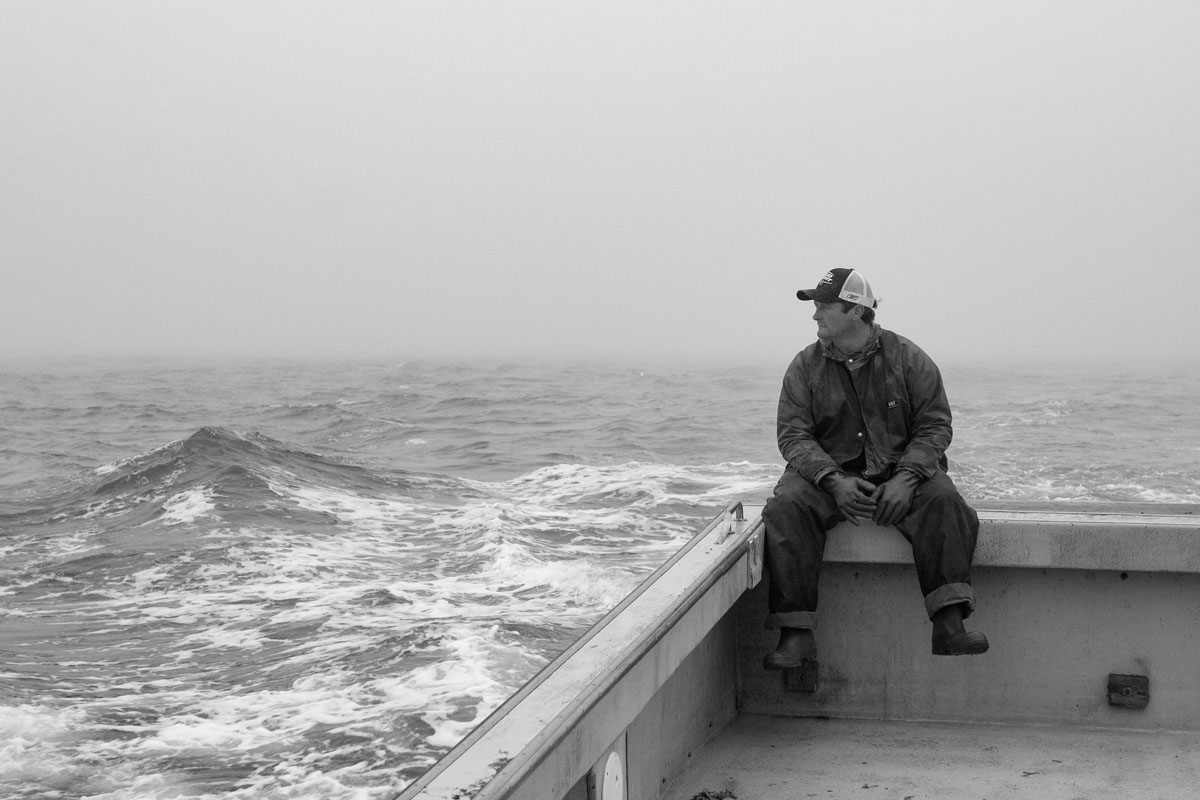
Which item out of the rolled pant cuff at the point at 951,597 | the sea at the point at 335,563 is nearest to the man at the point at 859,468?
the rolled pant cuff at the point at 951,597

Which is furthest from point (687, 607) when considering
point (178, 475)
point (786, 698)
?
point (178, 475)

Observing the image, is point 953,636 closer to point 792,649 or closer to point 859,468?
point 792,649

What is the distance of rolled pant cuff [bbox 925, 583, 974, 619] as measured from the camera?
3262mm

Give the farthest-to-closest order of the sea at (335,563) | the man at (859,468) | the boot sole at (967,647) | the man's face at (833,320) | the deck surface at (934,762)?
1. the sea at (335,563)
2. the man's face at (833,320)
3. the man at (859,468)
4. the boot sole at (967,647)
5. the deck surface at (934,762)

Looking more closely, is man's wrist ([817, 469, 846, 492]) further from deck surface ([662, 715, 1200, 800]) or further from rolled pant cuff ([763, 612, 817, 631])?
deck surface ([662, 715, 1200, 800])

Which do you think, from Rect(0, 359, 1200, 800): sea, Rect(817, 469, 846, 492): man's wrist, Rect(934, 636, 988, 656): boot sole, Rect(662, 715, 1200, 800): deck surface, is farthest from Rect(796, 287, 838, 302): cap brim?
Rect(662, 715, 1200, 800): deck surface

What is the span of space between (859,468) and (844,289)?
56cm

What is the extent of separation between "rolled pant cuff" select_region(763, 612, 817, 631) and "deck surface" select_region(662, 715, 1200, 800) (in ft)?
1.21

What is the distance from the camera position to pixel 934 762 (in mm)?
3236

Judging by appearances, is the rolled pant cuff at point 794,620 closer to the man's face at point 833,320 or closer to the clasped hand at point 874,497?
the clasped hand at point 874,497

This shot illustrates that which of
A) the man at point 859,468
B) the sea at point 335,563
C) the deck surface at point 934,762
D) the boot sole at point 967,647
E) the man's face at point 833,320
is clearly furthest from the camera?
the sea at point 335,563

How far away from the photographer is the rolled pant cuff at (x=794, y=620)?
333cm

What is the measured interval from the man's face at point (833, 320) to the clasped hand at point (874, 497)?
1.49ft

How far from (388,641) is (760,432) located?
1634 centimetres
